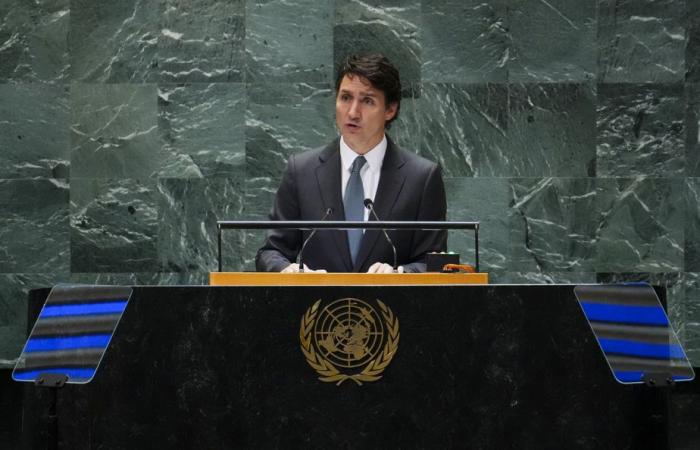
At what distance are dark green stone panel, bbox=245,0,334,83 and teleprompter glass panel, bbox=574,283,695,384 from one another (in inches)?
154

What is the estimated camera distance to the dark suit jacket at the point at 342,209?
4.05 metres

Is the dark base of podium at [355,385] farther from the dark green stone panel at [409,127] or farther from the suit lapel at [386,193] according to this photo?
the dark green stone panel at [409,127]

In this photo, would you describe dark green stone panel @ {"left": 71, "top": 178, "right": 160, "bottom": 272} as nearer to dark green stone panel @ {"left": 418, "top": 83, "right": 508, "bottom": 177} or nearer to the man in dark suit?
dark green stone panel @ {"left": 418, "top": 83, "right": 508, "bottom": 177}

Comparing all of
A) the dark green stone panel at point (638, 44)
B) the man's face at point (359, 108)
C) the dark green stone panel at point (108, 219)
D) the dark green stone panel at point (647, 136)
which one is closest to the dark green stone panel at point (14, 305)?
the dark green stone panel at point (108, 219)

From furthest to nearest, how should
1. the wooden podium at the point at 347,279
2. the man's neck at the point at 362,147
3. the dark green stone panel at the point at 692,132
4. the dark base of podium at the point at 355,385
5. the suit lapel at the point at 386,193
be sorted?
the dark green stone panel at the point at 692,132
the man's neck at the point at 362,147
the suit lapel at the point at 386,193
the wooden podium at the point at 347,279
the dark base of podium at the point at 355,385

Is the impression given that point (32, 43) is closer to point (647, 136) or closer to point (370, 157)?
point (370, 157)

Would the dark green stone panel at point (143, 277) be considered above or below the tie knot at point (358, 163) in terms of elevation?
below

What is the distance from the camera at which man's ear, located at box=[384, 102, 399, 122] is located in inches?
168

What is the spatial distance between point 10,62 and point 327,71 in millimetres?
2037

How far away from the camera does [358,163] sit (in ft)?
13.9

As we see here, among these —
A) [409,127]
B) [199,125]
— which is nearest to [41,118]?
[199,125]

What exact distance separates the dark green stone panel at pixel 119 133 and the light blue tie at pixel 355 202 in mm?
2570

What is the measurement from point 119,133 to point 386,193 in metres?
2.91

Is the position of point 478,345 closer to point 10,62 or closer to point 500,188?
point 500,188
